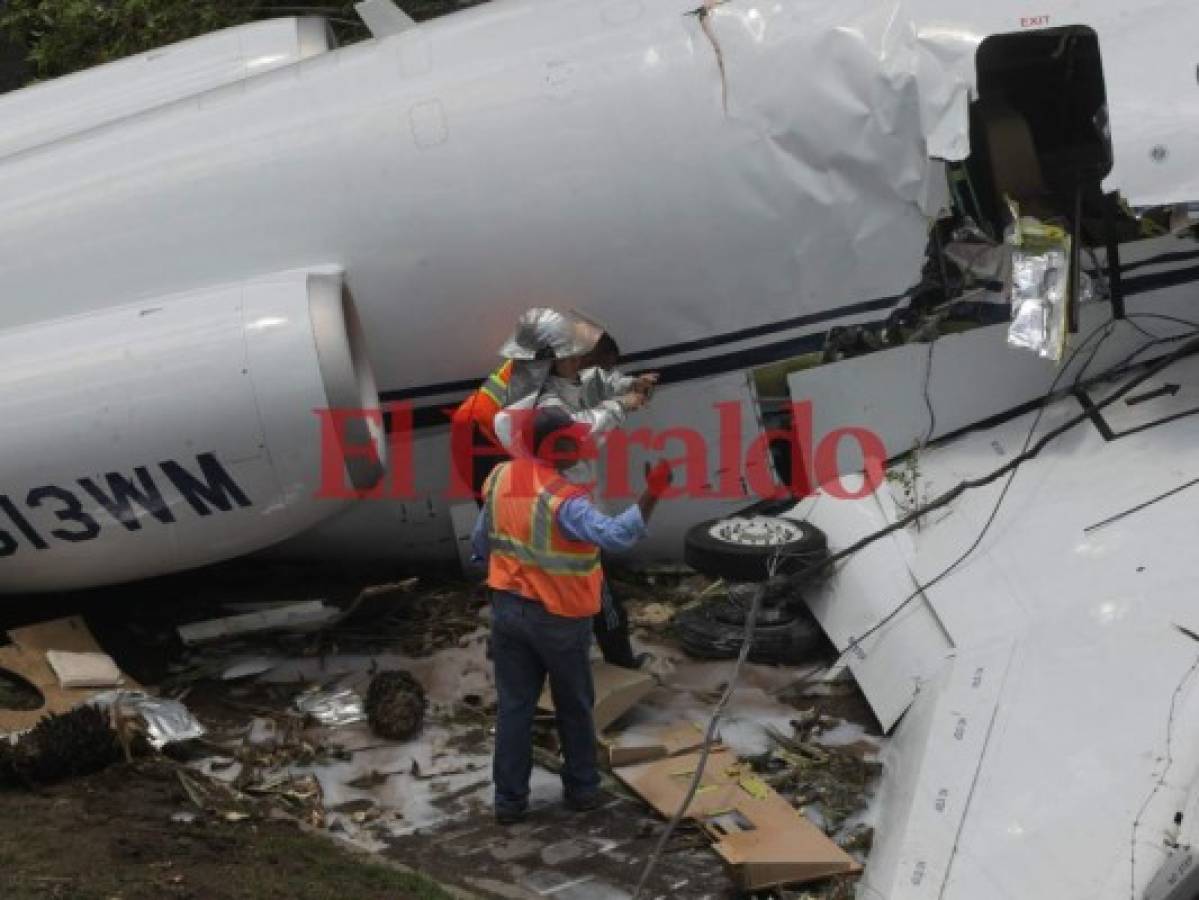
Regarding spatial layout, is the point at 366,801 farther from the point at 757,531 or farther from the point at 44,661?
the point at 757,531

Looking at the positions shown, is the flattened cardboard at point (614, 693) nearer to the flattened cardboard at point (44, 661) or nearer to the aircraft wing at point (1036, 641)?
the aircraft wing at point (1036, 641)

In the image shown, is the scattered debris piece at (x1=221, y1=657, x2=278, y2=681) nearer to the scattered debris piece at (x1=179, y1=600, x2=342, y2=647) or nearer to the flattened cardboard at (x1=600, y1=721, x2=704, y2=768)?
the scattered debris piece at (x1=179, y1=600, x2=342, y2=647)

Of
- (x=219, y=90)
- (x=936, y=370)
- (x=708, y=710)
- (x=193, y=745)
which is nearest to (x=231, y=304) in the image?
(x=219, y=90)

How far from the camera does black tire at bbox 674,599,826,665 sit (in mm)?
6379

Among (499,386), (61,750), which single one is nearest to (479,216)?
(499,386)

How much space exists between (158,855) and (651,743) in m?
1.69

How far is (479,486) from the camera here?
675 cm

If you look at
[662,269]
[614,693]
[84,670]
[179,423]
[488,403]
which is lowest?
[614,693]

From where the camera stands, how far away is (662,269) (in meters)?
6.62

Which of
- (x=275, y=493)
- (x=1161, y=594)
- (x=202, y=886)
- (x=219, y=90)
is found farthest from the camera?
(x=219, y=90)

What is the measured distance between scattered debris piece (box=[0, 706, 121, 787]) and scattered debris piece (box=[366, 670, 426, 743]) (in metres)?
0.89

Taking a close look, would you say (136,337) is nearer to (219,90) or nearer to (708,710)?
(219,90)

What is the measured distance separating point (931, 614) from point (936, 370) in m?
1.25

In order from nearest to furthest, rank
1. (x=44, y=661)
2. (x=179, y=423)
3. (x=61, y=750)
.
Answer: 1. (x=61, y=750)
2. (x=179, y=423)
3. (x=44, y=661)
